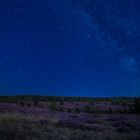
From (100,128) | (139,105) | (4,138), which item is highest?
(139,105)

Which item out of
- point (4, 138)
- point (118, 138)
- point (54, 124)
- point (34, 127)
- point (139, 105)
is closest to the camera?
point (4, 138)

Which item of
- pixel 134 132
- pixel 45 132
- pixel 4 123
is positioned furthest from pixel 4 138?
pixel 134 132

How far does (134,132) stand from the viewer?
60.9 ft

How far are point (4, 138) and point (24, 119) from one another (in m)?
6.23

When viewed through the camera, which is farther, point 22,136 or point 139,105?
point 139,105

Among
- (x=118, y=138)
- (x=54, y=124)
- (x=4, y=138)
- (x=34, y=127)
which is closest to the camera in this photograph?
(x=4, y=138)

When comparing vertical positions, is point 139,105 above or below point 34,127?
above

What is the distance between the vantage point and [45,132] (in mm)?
17125

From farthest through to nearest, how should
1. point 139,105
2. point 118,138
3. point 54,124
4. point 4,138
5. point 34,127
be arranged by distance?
1. point 139,105
2. point 54,124
3. point 34,127
4. point 118,138
5. point 4,138

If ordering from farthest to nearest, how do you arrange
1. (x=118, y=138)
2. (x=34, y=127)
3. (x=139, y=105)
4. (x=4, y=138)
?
(x=139, y=105), (x=34, y=127), (x=118, y=138), (x=4, y=138)

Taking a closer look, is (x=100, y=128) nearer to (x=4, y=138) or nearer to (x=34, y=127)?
(x=34, y=127)

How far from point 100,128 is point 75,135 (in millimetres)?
2950

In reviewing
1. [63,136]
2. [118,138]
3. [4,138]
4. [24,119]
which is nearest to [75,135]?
[63,136]

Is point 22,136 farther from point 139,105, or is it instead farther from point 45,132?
point 139,105
